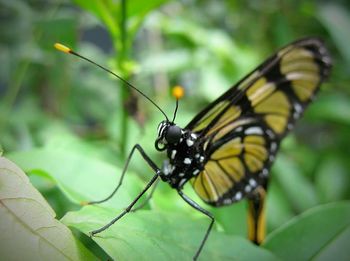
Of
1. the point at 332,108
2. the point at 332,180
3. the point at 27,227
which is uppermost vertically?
the point at 27,227

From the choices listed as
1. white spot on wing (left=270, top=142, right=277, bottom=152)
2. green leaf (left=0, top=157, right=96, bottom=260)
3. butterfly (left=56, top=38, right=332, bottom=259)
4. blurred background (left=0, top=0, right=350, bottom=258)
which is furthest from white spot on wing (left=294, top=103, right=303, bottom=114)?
green leaf (left=0, top=157, right=96, bottom=260)

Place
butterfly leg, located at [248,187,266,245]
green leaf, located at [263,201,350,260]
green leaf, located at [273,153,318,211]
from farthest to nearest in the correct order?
green leaf, located at [273,153,318,211]
butterfly leg, located at [248,187,266,245]
green leaf, located at [263,201,350,260]

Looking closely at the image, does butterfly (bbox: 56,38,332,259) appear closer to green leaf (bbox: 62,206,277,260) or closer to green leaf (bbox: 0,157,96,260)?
green leaf (bbox: 62,206,277,260)

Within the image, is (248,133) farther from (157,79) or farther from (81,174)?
(157,79)

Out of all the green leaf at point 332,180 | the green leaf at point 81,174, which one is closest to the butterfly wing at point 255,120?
the green leaf at point 81,174

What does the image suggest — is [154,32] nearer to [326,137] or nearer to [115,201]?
[326,137]

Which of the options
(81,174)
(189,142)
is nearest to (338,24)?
(189,142)

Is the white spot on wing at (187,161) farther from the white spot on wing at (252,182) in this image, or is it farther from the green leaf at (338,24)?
the green leaf at (338,24)
